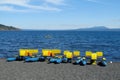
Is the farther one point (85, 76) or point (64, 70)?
point (64, 70)

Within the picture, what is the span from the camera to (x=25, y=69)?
39375 millimetres

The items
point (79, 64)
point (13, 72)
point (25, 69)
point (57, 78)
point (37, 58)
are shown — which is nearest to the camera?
point (57, 78)

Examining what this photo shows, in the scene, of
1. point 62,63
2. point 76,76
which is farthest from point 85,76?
point 62,63

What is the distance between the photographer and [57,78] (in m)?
32.3

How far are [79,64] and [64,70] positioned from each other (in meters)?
7.29

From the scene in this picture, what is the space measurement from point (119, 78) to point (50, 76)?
8.55 metres

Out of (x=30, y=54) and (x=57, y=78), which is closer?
(x=57, y=78)

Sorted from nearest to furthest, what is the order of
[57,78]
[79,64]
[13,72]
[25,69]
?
[57,78], [13,72], [25,69], [79,64]

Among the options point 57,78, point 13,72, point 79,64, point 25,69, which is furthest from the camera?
point 79,64

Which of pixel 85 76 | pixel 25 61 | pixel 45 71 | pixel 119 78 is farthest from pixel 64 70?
pixel 25 61

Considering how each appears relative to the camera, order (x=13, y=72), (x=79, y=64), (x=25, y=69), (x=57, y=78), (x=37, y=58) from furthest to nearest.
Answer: (x=37, y=58), (x=79, y=64), (x=25, y=69), (x=13, y=72), (x=57, y=78)

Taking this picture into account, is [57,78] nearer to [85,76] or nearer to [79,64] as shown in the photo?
[85,76]

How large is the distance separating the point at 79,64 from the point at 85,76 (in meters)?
11.4

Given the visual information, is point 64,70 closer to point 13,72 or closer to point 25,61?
point 13,72
